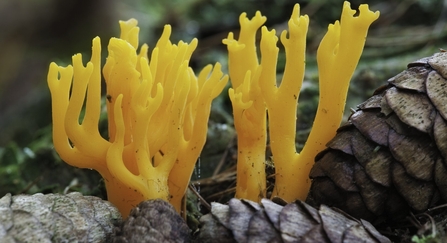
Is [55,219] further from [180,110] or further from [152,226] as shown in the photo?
[180,110]

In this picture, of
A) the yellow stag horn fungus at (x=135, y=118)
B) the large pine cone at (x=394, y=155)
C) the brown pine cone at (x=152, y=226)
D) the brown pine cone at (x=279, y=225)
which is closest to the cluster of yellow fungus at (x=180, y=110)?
the yellow stag horn fungus at (x=135, y=118)

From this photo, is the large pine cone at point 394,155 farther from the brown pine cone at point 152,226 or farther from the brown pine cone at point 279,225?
the brown pine cone at point 152,226

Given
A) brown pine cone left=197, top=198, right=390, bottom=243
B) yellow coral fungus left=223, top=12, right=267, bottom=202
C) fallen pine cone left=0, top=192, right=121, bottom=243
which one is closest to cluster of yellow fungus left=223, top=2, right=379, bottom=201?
yellow coral fungus left=223, top=12, right=267, bottom=202

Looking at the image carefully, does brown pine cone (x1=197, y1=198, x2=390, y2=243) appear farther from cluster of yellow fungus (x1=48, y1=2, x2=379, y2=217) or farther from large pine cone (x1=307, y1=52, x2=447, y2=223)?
cluster of yellow fungus (x1=48, y1=2, x2=379, y2=217)

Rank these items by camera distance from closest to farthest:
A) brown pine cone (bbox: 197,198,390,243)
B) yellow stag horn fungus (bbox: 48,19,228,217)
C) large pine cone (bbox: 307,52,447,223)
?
brown pine cone (bbox: 197,198,390,243)
large pine cone (bbox: 307,52,447,223)
yellow stag horn fungus (bbox: 48,19,228,217)

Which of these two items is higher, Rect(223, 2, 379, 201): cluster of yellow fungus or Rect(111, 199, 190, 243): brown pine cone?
Rect(223, 2, 379, 201): cluster of yellow fungus

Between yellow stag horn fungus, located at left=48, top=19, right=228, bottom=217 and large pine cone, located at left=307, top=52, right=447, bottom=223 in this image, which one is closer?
large pine cone, located at left=307, top=52, right=447, bottom=223

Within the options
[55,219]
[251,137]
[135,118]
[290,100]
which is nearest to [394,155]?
[290,100]
